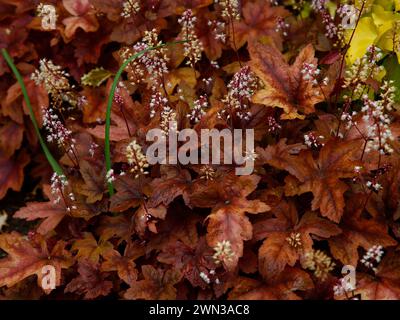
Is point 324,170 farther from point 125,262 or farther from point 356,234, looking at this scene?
point 125,262

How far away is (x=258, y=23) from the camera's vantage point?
3.11 metres

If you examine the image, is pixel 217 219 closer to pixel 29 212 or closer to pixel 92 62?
pixel 29 212

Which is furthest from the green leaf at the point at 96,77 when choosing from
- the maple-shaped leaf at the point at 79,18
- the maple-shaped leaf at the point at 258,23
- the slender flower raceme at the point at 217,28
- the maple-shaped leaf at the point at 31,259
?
the maple-shaped leaf at the point at 31,259

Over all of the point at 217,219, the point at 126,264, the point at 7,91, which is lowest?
the point at 126,264

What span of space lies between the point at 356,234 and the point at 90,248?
119 centimetres

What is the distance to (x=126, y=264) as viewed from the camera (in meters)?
2.44

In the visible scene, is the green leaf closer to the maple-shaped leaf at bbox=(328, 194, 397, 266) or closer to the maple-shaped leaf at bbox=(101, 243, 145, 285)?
the maple-shaped leaf at bbox=(101, 243, 145, 285)

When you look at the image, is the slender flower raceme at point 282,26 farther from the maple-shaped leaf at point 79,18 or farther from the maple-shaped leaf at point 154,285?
the maple-shaped leaf at point 154,285

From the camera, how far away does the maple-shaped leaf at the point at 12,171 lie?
355 cm

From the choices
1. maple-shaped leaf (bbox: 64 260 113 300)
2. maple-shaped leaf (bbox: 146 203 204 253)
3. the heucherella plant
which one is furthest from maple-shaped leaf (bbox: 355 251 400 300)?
maple-shaped leaf (bbox: 64 260 113 300)

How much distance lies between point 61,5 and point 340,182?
1.98 meters

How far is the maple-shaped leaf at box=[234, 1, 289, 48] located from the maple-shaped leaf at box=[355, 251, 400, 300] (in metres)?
1.34

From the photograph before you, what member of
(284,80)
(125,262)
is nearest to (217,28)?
(284,80)
